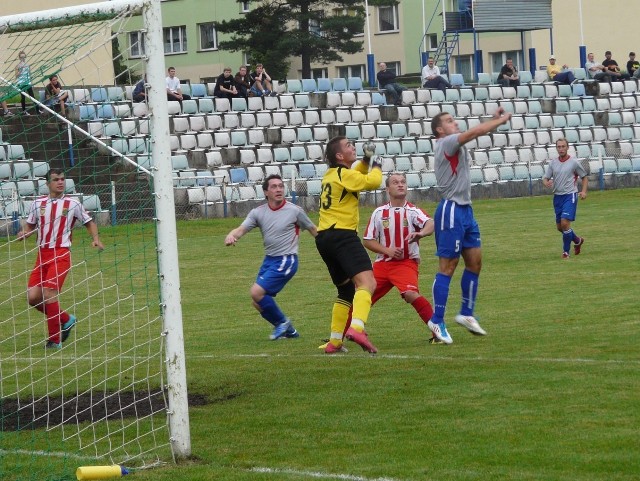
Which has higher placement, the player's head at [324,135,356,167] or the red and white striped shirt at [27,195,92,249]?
the player's head at [324,135,356,167]

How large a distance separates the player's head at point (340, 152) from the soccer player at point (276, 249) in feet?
6.69

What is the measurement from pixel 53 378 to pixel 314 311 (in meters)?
5.10

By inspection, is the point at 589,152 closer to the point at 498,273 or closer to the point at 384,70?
the point at 384,70

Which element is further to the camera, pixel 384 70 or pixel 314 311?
pixel 384 70

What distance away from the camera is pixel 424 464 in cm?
710

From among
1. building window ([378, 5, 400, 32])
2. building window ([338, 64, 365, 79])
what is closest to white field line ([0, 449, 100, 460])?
building window ([338, 64, 365, 79])

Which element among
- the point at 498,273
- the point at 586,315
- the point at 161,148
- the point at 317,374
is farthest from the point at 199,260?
the point at 161,148

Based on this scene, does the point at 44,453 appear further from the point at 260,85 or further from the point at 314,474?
the point at 260,85

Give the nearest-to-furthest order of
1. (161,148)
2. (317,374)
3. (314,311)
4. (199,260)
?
(161,148)
(317,374)
(314,311)
(199,260)

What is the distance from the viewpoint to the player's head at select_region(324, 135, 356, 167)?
11.1 metres

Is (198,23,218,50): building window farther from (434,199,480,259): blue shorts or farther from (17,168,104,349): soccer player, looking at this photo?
(434,199,480,259): blue shorts

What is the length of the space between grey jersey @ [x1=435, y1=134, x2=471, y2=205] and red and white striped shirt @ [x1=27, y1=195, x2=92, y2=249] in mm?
3914

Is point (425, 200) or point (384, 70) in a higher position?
point (384, 70)

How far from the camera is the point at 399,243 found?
12.2m
